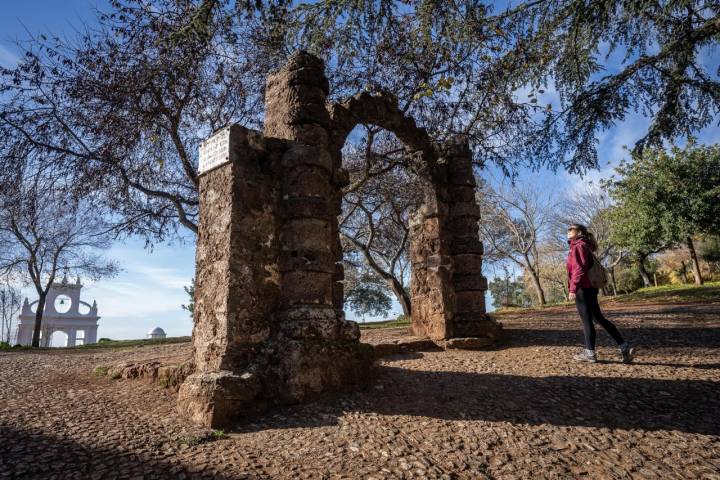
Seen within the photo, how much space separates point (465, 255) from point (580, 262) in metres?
2.41

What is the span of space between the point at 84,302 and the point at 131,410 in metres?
38.4

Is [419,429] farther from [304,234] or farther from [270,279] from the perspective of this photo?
[304,234]

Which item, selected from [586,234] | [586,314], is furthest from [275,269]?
[586,234]

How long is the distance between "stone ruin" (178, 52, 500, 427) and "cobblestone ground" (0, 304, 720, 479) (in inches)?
12.1

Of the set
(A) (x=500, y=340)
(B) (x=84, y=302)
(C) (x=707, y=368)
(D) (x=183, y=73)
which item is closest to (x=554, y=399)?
(C) (x=707, y=368)

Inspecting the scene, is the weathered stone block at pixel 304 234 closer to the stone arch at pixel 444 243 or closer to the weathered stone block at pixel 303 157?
the weathered stone block at pixel 303 157

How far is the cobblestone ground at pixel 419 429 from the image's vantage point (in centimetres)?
303

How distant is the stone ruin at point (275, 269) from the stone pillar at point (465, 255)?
300 cm

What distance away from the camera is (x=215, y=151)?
4.73 m

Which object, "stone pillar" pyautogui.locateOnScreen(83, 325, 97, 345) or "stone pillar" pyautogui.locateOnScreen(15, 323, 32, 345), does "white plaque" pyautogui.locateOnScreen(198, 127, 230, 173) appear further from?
"stone pillar" pyautogui.locateOnScreen(83, 325, 97, 345)

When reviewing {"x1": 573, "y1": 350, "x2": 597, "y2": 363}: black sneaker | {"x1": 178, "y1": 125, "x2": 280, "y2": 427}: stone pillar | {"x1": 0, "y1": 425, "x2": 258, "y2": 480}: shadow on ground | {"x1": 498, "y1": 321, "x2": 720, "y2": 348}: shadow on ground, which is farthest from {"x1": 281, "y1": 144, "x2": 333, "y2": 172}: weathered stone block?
{"x1": 498, "y1": 321, "x2": 720, "y2": 348}: shadow on ground

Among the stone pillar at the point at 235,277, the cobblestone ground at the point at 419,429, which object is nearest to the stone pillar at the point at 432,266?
the cobblestone ground at the point at 419,429

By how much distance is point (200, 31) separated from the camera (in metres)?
5.84

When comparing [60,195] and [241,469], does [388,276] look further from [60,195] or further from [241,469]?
[241,469]
